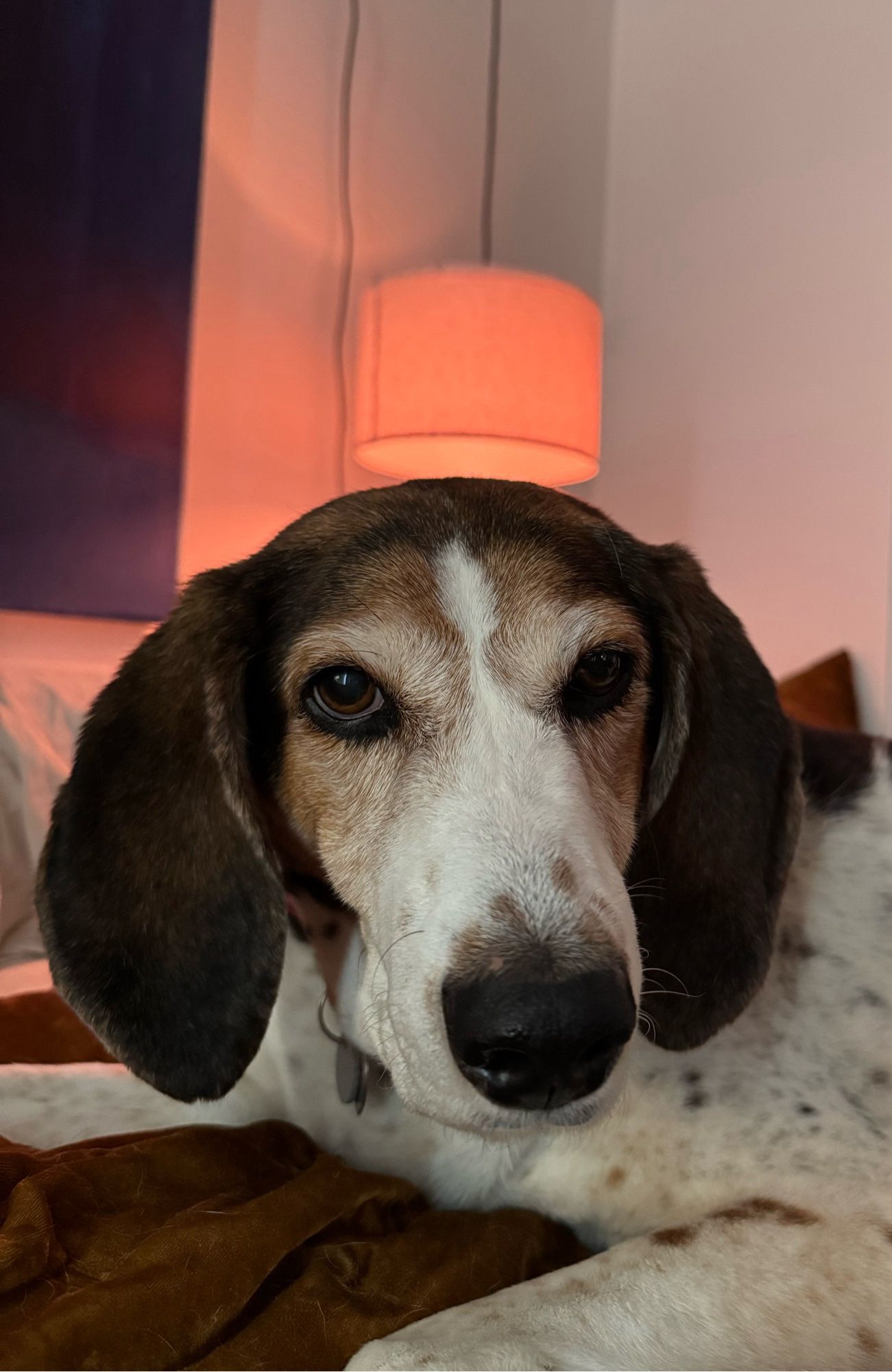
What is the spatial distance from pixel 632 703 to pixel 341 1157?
0.84 metres

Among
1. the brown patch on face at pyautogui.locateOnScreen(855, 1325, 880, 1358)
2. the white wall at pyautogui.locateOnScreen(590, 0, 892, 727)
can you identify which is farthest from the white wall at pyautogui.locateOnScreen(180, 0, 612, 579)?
the brown patch on face at pyautogui.locateOnScreen(855, 1325, 880, 1358)

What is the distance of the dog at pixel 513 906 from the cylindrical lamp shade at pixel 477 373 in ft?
5.80

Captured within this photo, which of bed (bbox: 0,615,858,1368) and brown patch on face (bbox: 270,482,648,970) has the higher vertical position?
brown patch on face (bbox: 270,482,648,970)

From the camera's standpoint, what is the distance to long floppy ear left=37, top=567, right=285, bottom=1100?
143cm

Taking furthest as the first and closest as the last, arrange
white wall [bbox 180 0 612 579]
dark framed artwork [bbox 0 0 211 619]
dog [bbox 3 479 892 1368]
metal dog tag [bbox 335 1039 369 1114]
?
1. white wall [bbox 180 0 612 579]
2. dark framed artwork [bbox 0 0 211 619]
3. metal dog tag [bbox 335 1039 369 1114]
4. dog [bbox 3 479 892 1368]

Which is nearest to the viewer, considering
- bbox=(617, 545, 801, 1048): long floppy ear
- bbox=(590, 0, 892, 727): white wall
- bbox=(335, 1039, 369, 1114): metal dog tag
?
bbox=(617, 545, 801, 1048): long floppy ear

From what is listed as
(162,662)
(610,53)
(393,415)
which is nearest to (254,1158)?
(162,662)

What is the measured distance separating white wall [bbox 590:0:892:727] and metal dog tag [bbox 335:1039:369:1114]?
7.79 feet

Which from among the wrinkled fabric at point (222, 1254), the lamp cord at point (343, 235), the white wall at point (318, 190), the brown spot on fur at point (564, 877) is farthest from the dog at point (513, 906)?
the lamp cord at point (343, 235)

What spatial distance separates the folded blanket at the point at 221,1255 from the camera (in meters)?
1.08

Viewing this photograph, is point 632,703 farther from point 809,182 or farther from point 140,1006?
point 809,182

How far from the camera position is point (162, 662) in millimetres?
1574

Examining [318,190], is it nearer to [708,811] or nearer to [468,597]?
[468,597]

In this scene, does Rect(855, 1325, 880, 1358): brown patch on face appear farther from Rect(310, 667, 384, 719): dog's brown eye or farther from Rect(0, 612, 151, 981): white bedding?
Rect(0, 612, 151, 981): white bedding
